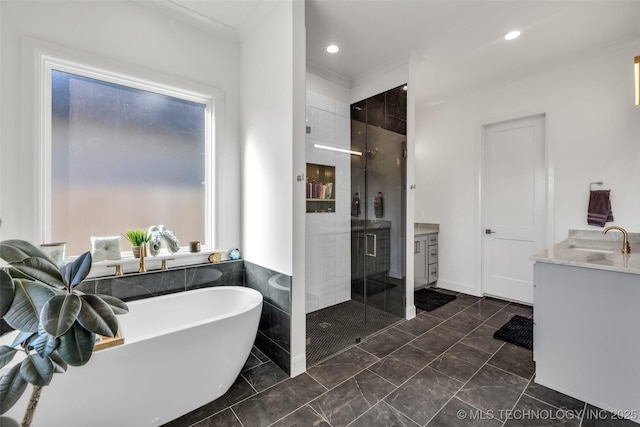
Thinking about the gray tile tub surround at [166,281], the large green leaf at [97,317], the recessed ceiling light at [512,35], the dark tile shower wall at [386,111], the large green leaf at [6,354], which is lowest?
the gray tile tub surround at [166,281]

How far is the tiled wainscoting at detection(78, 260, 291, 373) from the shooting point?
2068 millimetres

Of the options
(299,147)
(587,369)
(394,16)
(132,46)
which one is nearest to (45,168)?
(132,46)

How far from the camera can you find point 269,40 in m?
2.26

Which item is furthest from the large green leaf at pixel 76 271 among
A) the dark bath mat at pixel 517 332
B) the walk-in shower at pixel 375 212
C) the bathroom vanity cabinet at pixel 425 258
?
the bathroom vanity cabinet at pixel 425 258

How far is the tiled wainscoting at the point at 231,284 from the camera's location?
2.07 meters

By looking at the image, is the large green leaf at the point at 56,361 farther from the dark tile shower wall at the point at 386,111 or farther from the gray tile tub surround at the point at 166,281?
the dark tile shower wall at the point at 386,111

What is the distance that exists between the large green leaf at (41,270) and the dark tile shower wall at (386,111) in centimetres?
292

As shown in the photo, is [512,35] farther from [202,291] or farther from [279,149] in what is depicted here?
[202,291]

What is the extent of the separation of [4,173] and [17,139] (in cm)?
23

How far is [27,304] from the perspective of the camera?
0.84 metres

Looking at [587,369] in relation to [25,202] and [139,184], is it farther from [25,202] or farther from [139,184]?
[25,202]

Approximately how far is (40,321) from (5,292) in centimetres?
13

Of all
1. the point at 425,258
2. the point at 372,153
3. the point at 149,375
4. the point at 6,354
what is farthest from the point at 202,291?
the point at 425,258

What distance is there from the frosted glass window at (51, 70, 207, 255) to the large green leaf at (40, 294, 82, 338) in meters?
1.64
